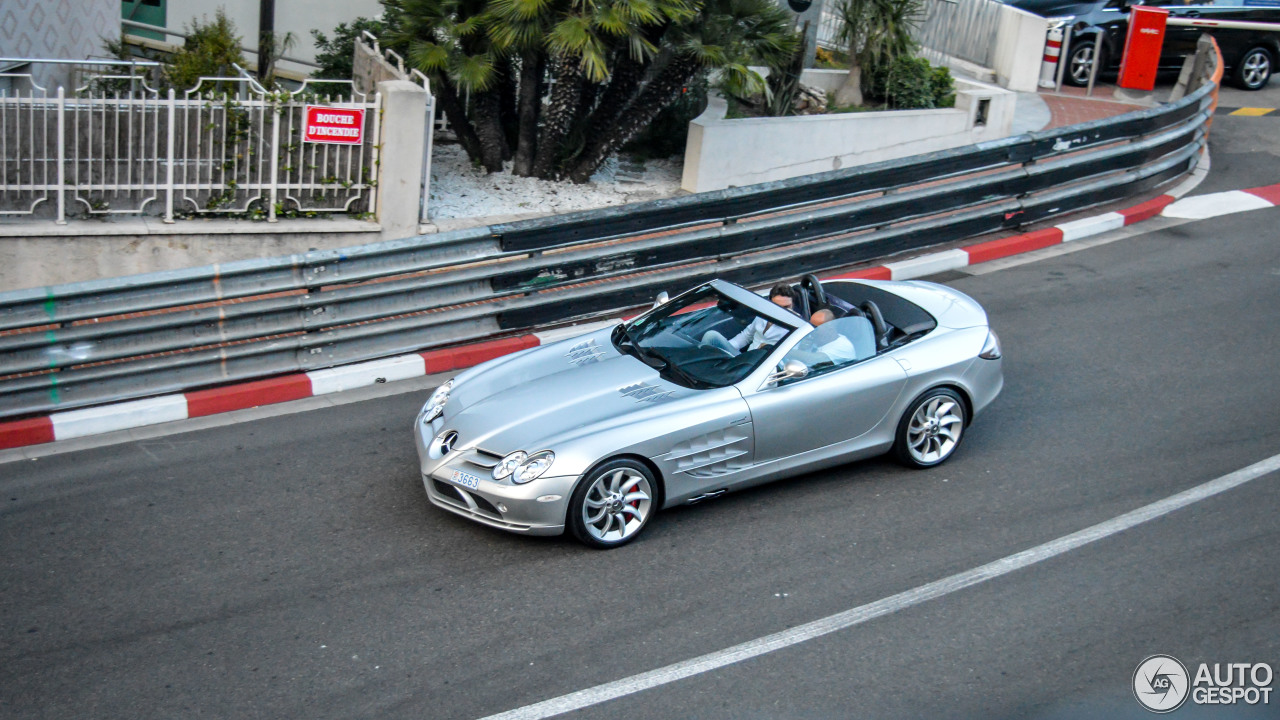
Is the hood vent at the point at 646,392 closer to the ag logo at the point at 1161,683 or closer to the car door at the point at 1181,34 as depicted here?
the ag logo at the point at 1161,683

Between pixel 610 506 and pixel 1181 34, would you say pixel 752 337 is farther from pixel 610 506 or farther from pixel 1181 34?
pixel 1181 34

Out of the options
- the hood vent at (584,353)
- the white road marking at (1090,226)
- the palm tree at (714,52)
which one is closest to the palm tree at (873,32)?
the palm tree at (714,52)

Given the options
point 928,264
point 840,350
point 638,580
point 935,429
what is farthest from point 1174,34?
point 638,580

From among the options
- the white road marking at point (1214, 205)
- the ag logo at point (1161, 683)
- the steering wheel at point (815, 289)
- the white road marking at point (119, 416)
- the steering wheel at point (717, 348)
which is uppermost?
the white road marking at point (1214, 205)

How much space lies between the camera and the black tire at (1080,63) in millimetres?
18062

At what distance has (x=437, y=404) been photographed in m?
6.95

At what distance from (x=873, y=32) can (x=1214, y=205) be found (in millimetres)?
4790

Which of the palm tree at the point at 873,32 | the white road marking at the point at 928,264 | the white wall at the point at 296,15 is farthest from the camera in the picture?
the white wall at the point at 296,15

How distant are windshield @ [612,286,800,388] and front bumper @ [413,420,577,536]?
3.77ft

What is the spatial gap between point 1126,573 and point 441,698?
12.1ft

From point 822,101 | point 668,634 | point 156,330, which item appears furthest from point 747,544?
point 822,101

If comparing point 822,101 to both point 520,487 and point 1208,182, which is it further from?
point 520,487

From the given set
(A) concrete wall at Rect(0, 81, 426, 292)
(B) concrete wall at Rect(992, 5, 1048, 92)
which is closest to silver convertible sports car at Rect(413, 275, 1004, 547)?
(A) concrete wall at Rect(0, 81, 426, 292)

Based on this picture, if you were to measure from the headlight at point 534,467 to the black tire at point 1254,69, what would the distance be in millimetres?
17293
